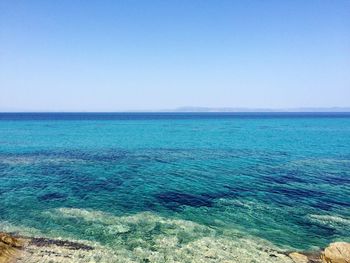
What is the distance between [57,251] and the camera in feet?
57.0

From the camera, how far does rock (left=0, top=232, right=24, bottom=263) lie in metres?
16.3

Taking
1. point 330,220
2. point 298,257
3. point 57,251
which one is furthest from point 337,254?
point 57,251

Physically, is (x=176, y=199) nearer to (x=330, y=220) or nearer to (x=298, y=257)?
(x=298, y=257)

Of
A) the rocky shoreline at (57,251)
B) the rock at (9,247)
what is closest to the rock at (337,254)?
the rocky shoreline at (57,251)

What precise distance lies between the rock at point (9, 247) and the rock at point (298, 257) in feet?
53.3

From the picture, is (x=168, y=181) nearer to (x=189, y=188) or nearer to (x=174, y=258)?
→ (x=189, y=188)

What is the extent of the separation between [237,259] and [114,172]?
24.6 meters

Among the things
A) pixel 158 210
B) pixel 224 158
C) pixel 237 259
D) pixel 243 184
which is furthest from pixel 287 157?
pixel 237 259

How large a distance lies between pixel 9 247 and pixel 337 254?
18.9 m

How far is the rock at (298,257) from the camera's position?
55.1 ft

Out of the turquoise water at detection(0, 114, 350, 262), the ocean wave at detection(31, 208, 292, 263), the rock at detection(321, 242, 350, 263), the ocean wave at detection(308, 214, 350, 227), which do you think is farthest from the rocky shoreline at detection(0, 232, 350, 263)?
the ocean wave at detection(308, 214, 350, 227)

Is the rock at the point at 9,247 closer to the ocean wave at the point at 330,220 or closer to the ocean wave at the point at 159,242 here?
the ocean wave at the point at 159,242

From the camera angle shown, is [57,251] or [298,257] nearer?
[298,257]

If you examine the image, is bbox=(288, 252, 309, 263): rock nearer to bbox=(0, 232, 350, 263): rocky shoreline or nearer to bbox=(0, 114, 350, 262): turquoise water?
bbox=(0, 232, 350, 263): rocky shoreline
